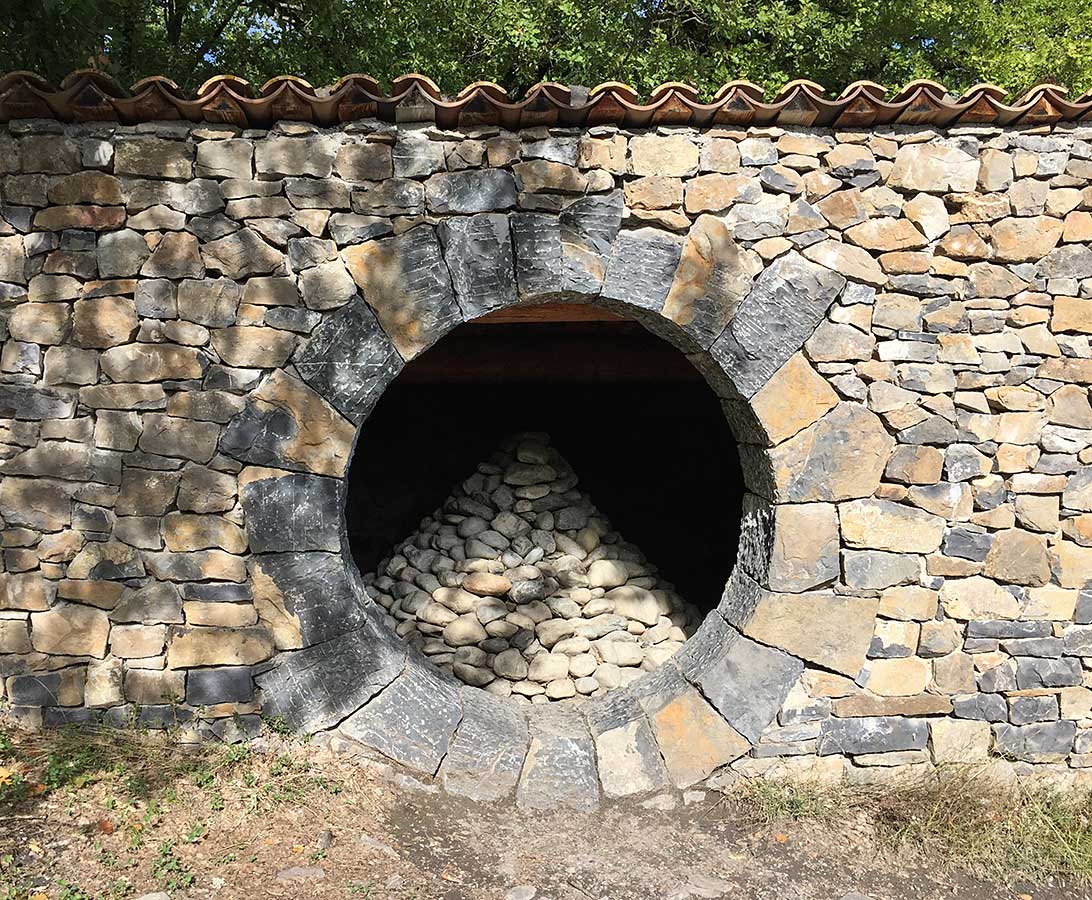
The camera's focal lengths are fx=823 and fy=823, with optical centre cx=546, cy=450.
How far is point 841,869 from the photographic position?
124 inches

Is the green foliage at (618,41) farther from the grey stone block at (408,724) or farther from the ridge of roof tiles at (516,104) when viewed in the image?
the grey stone block at (408,724)

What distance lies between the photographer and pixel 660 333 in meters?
3.55

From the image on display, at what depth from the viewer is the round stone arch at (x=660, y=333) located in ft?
10.5

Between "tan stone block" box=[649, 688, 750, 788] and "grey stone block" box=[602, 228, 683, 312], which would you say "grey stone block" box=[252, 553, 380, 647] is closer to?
"tan stone block" box=[649, 688, 750, 788]

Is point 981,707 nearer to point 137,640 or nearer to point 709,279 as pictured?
point 709,279

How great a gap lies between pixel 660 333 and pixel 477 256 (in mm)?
872

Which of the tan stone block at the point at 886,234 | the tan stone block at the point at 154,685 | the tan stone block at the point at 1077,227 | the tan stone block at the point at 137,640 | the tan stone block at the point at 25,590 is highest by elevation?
the tan stone block at the point at 1077,227

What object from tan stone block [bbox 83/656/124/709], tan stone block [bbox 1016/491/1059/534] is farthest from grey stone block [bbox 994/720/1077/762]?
tan stone block [bbox 83/656/124/709]

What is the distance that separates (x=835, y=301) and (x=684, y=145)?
87 centimetres

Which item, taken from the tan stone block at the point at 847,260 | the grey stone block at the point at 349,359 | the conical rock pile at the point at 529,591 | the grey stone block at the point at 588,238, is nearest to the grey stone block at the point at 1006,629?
the tan stone block at the point at 847,260

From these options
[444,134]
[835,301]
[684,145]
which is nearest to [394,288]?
[444,134]

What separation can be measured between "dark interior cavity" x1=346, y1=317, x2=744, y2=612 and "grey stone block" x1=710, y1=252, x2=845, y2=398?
9.32 feet

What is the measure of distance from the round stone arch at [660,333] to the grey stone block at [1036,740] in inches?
30.4

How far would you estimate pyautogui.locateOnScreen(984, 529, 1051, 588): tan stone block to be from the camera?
3.44m
